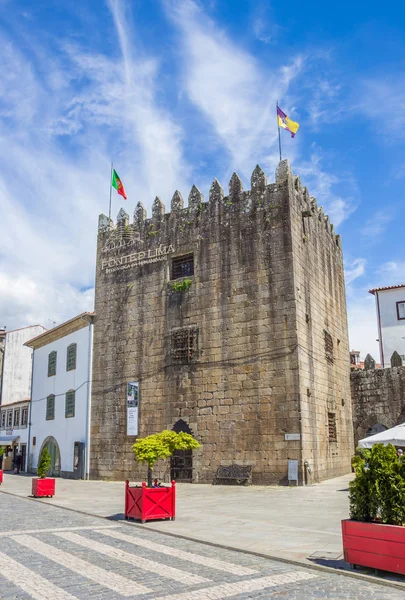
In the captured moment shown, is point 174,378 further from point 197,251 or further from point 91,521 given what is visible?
point 91,521

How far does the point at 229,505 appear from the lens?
1425 centimetres

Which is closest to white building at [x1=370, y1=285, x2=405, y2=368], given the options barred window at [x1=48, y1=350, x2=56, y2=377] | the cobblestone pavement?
barred window at [x1=48, y1=350, x2=56, y2=377]

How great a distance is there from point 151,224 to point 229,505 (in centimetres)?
1397

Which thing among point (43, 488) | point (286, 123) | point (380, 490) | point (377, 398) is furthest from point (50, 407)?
point (380, 490)

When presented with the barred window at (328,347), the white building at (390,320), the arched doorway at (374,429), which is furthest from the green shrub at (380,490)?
the white building at (390,320)

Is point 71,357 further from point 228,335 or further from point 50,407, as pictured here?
point 228,335

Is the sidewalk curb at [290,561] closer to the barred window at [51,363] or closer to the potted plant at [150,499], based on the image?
the potted plant at [150,499]

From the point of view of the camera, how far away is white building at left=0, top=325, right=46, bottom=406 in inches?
1751

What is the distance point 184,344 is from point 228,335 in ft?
6.80

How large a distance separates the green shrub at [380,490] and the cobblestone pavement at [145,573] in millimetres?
893

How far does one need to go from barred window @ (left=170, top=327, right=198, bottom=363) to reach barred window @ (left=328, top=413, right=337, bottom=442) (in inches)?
252

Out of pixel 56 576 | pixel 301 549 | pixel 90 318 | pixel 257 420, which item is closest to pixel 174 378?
pixel 257 420

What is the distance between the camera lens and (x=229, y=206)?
884 inches

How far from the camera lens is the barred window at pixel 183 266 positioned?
22969mm
